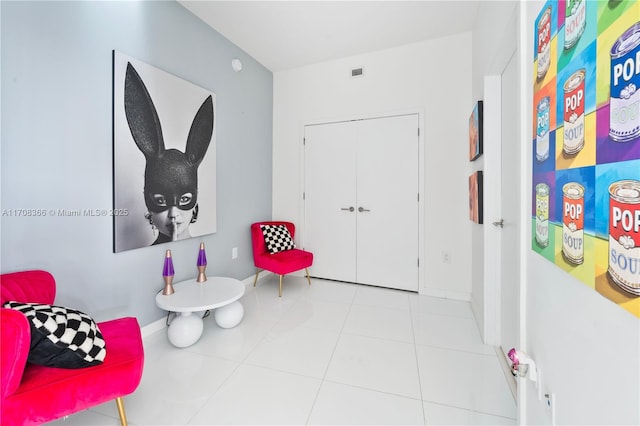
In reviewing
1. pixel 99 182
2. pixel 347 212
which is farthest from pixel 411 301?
pixel 99 182

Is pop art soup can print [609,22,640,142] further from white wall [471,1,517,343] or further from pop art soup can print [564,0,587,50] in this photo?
white wall [471,1,517,343]

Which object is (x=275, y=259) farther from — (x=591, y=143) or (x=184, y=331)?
(x=591, y=143)

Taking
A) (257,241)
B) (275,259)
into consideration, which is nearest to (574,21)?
(275,259)

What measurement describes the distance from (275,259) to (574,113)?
8.73 ft

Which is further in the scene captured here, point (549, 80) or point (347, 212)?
point (347, 212)

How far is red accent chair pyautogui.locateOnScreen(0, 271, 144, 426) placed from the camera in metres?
0.92

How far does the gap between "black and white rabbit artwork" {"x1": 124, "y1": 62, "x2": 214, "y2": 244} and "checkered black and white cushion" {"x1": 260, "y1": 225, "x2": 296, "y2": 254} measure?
3.02 ft

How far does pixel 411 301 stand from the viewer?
9.29ft

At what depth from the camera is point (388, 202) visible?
3.16 m

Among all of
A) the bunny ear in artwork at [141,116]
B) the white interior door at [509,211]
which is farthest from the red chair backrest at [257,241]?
the white interior door at [509,211]

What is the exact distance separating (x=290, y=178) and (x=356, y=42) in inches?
71.0

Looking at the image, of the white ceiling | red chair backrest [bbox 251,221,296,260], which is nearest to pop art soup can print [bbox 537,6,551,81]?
the white ceiling

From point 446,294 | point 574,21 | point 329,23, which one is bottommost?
point 446,294

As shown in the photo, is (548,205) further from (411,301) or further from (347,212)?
(347,212)
